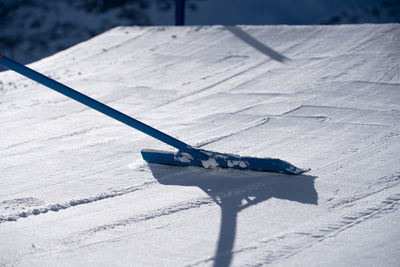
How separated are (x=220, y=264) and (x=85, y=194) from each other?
98cm

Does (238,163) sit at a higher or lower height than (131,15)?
lower

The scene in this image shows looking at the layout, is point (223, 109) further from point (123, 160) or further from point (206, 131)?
point (123, 160)

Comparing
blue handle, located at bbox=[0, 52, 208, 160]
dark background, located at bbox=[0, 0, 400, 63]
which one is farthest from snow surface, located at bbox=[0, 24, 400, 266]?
dark background, located at bbox=[0, 0, 400, 63]

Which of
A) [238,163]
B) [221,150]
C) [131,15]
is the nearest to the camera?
[238,163]

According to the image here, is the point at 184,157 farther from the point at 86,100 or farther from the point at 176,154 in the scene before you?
Result: the point at 86,100

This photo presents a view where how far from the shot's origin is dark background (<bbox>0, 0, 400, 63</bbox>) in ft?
39.0

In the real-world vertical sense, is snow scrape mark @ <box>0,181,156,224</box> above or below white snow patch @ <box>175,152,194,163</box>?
below

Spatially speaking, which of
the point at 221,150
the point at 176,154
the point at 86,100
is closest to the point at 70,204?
the point at 86,100

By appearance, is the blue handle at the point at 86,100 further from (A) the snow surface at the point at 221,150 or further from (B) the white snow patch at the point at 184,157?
(A) the snow surface at the point at 221,150

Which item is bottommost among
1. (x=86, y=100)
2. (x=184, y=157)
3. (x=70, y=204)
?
(x=70, y=204)

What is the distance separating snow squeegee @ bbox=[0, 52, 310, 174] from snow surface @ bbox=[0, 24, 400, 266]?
0.05 meters

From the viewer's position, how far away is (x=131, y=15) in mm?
13195

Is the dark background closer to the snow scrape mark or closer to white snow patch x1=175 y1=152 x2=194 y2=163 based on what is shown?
white snow patch x1=175 y1=152 x2=194 y2=163

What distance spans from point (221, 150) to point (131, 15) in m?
10.8
